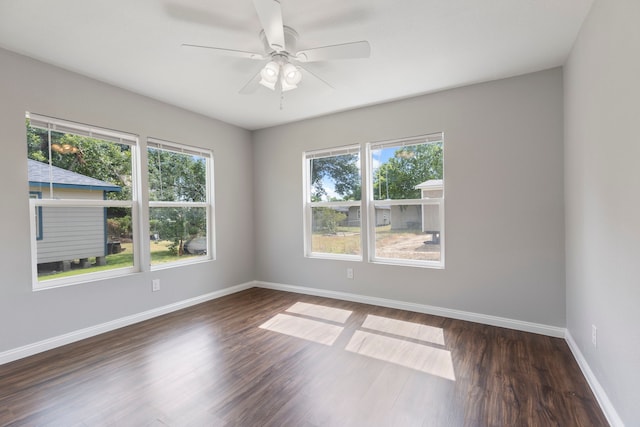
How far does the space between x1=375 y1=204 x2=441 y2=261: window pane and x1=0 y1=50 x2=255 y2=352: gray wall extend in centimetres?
231

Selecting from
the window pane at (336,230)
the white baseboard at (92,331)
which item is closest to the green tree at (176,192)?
the white baseboard at (92,331)

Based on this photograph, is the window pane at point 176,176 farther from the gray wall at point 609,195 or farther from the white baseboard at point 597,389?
the white baseboard at point 597,389

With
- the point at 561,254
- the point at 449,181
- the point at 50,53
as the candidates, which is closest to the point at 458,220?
the point at 449,181

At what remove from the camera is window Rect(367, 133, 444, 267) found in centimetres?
343

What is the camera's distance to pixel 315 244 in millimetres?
4363

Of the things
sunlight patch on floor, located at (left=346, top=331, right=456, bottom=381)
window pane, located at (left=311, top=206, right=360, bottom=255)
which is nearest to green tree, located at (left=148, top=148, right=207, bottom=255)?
window pane, located at (left=311, top=206, right=360, bottom=255)

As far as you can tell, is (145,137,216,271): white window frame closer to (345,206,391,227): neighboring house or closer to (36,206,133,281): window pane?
(36,206,133,281): window pane

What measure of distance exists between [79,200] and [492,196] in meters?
4.18

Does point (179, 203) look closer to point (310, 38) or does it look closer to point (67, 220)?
point (67, 220)

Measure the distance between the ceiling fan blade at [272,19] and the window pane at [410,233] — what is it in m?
2.40

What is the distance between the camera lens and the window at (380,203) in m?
3.46

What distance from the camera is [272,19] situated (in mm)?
1682

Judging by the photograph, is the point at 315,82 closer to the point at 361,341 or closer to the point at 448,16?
the point at 448,16

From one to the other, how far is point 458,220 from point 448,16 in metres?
1.99
